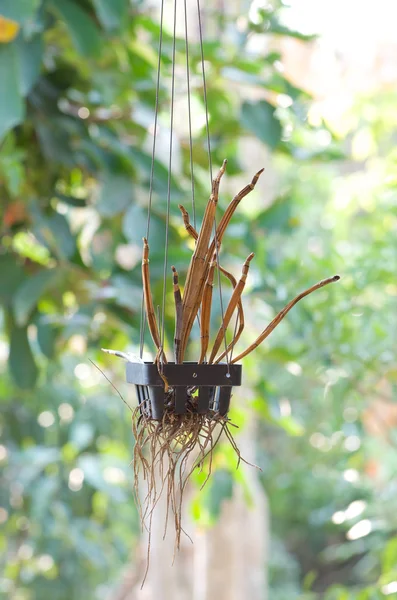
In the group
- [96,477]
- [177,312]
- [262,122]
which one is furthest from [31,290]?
[96,477]

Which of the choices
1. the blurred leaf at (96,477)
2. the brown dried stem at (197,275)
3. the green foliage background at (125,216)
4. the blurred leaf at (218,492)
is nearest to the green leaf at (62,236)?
the green foliage background at (125,216)

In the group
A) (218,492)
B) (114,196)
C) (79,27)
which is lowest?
(218,492)

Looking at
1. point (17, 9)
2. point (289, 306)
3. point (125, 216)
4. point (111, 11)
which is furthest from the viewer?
point (125, 216)

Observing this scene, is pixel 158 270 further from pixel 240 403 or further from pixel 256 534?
pixel 256 534

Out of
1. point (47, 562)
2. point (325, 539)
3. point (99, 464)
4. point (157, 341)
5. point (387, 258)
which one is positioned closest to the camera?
point (157, 341)

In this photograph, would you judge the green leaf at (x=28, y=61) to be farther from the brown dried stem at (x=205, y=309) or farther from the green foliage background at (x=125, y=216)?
the brown dried stem at (x=205, y=309)

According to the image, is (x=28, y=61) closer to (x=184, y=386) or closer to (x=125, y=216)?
(x=125, y=216)

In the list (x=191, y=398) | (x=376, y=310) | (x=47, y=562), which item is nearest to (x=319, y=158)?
(x=376, y=310)
